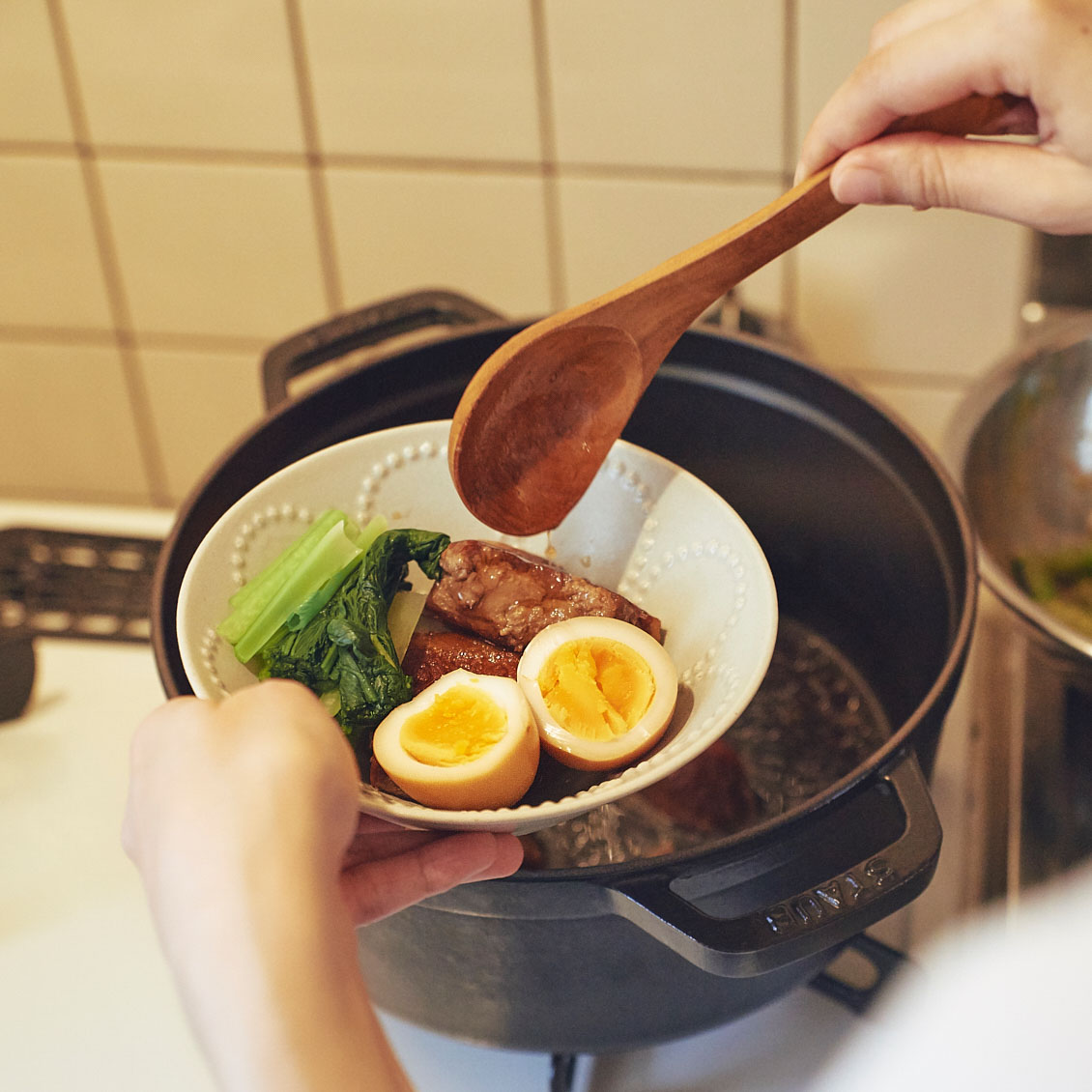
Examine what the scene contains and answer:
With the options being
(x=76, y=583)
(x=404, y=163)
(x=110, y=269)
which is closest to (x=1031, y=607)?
(x=404, y=163)

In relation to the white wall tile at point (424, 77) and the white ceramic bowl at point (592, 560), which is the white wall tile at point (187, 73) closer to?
the white wall tile at point (424, 77)

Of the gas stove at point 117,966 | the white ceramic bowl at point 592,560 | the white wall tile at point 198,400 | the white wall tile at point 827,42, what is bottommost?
the gas stove at point 117,966

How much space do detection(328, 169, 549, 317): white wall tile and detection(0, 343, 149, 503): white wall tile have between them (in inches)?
14.8

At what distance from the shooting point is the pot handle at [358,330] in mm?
864

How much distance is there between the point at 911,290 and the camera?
1116 mm

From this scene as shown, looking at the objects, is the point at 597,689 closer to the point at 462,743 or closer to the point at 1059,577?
the point at 462,743

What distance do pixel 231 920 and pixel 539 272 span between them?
90cm

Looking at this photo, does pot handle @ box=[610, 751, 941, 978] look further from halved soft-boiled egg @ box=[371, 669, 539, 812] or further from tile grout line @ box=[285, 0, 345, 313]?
tile grout line @ box=[285, 0, 345, 313]

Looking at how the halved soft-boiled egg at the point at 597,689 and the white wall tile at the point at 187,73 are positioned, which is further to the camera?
the white wall tile at the point at 187,73

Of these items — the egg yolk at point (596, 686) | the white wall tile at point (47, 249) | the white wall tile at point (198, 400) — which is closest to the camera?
the egg yolk at point (596, 686)

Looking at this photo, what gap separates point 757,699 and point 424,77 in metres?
0.69

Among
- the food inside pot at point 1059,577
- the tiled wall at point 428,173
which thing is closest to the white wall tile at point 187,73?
the tiled wall at point 428,173

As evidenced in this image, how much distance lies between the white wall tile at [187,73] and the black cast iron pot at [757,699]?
1.22 ft

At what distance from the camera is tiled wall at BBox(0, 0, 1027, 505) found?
1.02 m
